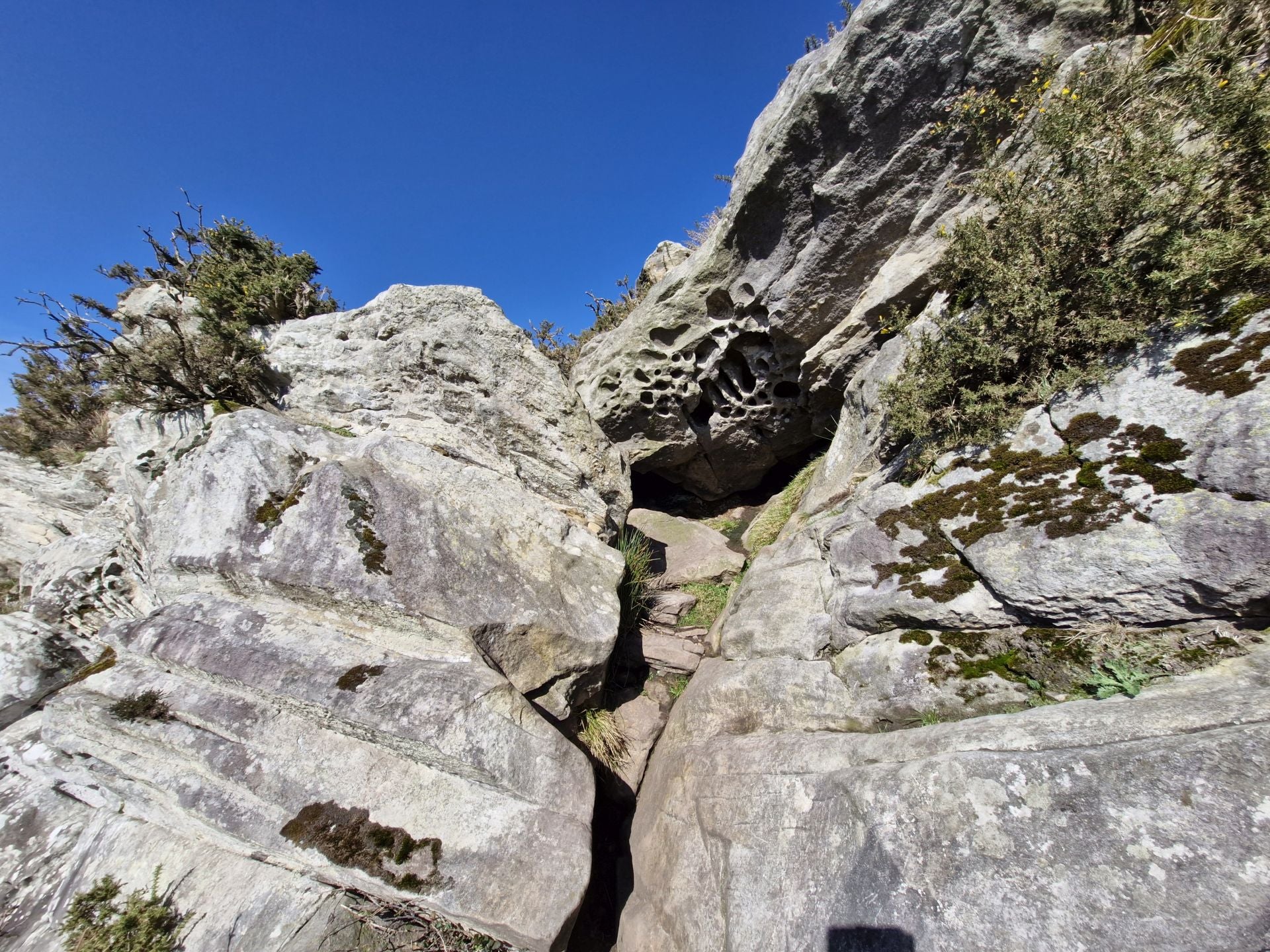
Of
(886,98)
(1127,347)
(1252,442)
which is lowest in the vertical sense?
(1252,442)

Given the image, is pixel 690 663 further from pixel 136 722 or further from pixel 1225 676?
pixel 136 722

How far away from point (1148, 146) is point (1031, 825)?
6246 millimetres

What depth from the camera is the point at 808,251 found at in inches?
349

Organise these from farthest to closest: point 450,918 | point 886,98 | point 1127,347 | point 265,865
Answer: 1. point 886,98
2. point 1127,347
3. point 265,865
4. point 450,918

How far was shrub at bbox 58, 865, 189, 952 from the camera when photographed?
4.00 m

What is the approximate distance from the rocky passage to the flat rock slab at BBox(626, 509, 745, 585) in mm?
1267

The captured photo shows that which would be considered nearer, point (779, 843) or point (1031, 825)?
point (1031, 825)

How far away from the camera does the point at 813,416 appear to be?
11.4 metres

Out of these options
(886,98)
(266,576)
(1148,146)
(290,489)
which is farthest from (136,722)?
(886,98)

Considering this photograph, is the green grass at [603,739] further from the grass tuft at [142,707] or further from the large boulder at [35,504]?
the large boulder at [35,504]

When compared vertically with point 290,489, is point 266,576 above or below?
below

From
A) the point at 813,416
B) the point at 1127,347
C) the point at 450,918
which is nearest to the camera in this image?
the point at 450,918

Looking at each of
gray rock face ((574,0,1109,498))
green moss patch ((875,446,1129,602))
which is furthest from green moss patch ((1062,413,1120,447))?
gray rock face ((574,0,1109,498))

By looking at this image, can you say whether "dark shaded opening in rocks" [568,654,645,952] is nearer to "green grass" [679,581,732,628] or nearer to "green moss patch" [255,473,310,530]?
"green grass" [679,581,732,628]
